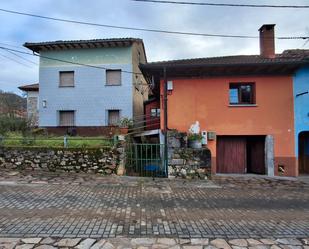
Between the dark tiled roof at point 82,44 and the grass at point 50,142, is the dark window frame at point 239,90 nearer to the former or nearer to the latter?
the grass at point 50,142

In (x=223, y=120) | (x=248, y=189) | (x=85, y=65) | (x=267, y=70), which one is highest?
(x=85, y=65)

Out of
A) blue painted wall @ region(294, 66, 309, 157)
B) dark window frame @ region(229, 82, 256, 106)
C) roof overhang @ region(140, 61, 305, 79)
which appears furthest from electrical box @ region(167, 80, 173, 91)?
blue painted wall @ region(294, 66, 309, 157)

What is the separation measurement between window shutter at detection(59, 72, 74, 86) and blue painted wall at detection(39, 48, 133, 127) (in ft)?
1.09

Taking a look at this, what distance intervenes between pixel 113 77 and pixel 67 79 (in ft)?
11.5

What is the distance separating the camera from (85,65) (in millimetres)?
19750

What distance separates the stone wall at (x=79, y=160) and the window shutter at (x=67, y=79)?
9.60 meters

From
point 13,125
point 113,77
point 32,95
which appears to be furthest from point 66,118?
point 32,95

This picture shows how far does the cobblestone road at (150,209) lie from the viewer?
5.02m

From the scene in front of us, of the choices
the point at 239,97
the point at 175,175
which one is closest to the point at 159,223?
the point at 175,175

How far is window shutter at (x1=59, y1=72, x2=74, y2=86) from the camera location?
20078mm

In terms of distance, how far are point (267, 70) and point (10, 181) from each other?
11541 millimetres

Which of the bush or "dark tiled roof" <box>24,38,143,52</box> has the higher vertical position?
"dark tiled roof" <box>24,38,143,52</box>

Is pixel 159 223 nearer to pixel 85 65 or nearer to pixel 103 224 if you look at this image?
pixel 103 224

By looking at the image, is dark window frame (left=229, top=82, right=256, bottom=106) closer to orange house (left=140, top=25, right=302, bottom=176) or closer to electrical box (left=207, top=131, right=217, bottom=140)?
orange house (left=140, top=25, right=302, bottom=176)
